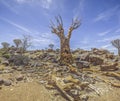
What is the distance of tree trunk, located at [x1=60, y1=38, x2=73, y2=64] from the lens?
1610cm

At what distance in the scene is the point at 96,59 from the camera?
15820 millimetres

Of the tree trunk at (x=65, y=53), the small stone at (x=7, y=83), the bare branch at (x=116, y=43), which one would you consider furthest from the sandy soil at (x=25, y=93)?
the bare branch at (x=116, y=43)

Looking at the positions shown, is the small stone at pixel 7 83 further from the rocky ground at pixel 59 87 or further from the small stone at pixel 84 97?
the small stone at pixel 84 97

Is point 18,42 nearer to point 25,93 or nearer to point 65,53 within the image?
point 65,53

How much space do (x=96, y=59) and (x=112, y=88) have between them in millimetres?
6068

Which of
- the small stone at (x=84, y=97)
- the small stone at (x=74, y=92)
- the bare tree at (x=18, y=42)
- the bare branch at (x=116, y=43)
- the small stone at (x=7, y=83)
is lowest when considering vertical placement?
the small stone at (x=84, y=97)

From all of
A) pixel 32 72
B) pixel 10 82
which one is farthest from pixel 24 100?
pixel 32 72

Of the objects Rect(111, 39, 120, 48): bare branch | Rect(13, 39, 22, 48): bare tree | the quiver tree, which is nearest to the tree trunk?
the quiver tree

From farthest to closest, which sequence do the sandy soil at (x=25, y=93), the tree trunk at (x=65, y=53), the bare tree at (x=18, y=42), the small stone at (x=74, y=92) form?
1. the bare tree at (x=18, y=42)
2. the tree trunk at (x=65, y=53)
3. the small stone at (x=74, y=92)
4. the sandy soil at (x=25, y=93)

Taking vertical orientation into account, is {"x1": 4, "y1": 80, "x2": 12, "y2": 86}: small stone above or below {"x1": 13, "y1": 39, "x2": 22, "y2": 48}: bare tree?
below

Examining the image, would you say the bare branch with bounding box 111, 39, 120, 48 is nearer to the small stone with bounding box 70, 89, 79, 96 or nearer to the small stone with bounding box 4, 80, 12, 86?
the small stone with bounding box 70, 89, 79, 96

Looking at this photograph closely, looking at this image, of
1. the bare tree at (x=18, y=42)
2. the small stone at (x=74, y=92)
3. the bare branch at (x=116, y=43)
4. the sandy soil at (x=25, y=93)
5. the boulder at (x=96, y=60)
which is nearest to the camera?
the sandy soil at (x=25, y=93)

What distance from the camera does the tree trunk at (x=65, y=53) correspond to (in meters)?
16.1

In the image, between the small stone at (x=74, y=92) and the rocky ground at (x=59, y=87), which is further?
the small stone at (x=74, y=92)
